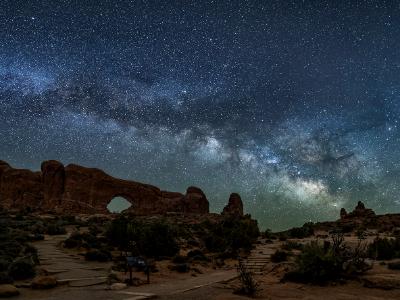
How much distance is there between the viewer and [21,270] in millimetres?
12141

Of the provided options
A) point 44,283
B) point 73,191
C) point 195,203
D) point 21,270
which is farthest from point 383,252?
point 195,203

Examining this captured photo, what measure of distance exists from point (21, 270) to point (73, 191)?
210ft

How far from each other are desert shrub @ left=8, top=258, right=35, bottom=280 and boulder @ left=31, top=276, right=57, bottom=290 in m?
1.24

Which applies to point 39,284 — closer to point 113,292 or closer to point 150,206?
point 113,292

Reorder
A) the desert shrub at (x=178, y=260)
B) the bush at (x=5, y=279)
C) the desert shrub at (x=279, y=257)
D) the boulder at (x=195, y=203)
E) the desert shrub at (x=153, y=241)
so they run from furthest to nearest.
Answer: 1. the boulder at (x=195, y=203)
2. the desert shrub at (x=153, y=241)
3. the desert shrub at (x=279, y=257)
4. the desert shrub at (x=178, y=260)
5. the bush at (x=5, y=279)

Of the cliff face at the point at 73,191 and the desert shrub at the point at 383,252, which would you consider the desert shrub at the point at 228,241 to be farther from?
the cliff face at the point at 73,191

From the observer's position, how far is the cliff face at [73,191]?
233ft

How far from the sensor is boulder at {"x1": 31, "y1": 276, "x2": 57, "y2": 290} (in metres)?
10.9

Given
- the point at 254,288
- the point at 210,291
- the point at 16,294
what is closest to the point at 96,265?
the point at 16,294

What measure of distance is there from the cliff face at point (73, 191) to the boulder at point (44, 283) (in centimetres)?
5795

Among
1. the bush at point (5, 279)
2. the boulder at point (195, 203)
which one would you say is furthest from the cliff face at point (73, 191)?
the bush at point (5, 279)

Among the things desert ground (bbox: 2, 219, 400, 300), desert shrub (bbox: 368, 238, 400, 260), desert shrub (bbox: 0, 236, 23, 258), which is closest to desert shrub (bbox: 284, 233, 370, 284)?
desert ground (bbox: 2, 219, 400, 300)

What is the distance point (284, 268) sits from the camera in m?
14.9

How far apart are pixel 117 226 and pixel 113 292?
12258 mm
